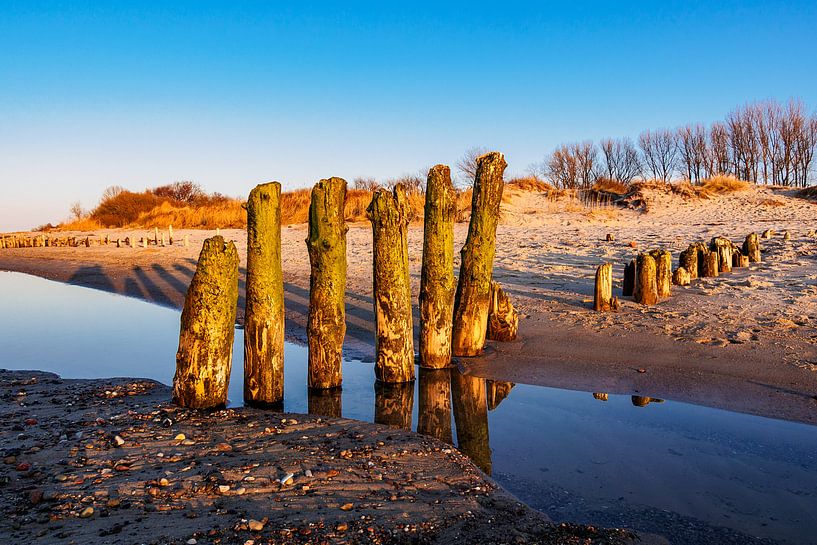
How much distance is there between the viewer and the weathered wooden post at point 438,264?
7477 millimetres

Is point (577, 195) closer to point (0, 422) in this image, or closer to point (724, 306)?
point (724, 306)

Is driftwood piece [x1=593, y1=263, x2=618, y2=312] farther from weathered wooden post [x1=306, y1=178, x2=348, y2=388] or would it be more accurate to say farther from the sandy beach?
weathered wooden post [x1=306, y1=178, x2=348, y2=388]

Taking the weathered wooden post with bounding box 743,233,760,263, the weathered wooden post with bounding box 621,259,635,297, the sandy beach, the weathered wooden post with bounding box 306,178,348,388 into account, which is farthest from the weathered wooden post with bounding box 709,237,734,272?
the weathered wooden post with bounding box 306,178,348,388

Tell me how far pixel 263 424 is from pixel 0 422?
2279 millimetres

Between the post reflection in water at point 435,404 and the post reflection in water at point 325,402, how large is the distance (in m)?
0.87

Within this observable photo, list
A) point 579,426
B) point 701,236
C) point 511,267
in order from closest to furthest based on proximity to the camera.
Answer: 1. point 579,426
2. point 511,267
3. point 701,236

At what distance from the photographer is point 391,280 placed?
7031 mm

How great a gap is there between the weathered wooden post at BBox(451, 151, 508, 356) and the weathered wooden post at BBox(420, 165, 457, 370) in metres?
0.39

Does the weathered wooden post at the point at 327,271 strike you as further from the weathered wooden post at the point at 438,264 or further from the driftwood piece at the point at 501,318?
the driftwood piece at the point at 501,318

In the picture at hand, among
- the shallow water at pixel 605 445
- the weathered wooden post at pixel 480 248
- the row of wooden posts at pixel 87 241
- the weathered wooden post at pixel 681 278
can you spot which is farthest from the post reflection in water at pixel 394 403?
the row of wooden posts at pixel 87 241

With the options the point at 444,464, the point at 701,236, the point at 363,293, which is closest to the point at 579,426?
the point at 444,464

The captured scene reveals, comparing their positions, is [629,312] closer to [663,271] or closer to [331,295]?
[663,271]

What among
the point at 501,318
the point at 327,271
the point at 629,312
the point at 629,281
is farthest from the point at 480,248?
the point at 629,281

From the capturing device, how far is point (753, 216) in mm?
22656
